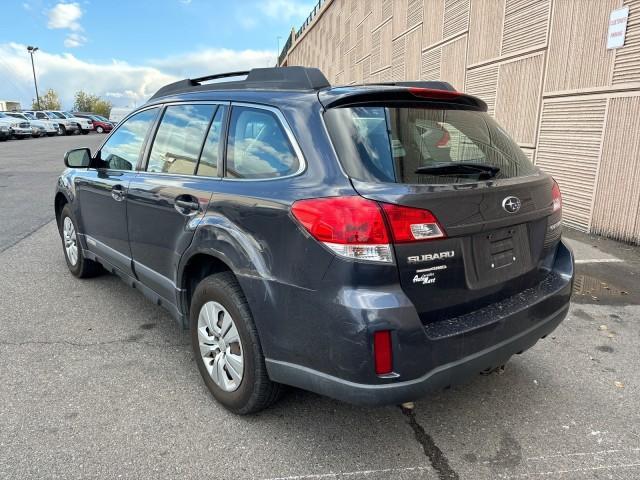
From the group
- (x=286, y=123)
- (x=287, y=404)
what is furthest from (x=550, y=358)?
(x=286, y=123)

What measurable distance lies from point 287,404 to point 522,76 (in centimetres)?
753

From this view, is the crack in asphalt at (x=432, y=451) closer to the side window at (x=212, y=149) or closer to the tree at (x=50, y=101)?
the side window at (x=212, y=149)

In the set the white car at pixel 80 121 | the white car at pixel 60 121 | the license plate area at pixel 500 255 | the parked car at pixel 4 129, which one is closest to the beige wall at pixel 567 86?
the license plate area at pixel 500 255

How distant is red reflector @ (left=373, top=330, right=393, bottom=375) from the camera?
80.1 inches

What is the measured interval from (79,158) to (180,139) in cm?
164

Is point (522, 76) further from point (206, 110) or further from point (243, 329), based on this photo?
point (243, 329)

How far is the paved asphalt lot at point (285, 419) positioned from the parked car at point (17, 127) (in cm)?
3151

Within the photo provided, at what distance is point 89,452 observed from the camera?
8.05 feet

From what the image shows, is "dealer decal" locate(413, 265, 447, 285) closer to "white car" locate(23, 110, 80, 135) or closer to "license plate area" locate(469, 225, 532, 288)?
"license plate area" locate(469, 225, 532, 288)

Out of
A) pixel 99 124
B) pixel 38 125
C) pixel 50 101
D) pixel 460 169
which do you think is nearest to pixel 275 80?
pixel 460 169

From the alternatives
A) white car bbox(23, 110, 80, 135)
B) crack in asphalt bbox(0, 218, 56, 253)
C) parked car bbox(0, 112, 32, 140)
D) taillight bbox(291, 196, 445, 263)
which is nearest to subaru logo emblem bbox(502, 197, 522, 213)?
taillight bbox(291, 196, 445, 263)

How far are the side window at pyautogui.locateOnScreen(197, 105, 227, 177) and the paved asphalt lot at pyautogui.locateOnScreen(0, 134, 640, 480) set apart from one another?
1.32 meters

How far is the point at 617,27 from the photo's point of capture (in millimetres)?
6277

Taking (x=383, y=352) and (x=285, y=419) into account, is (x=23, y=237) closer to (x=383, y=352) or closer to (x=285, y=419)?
(x=285, y=419)
